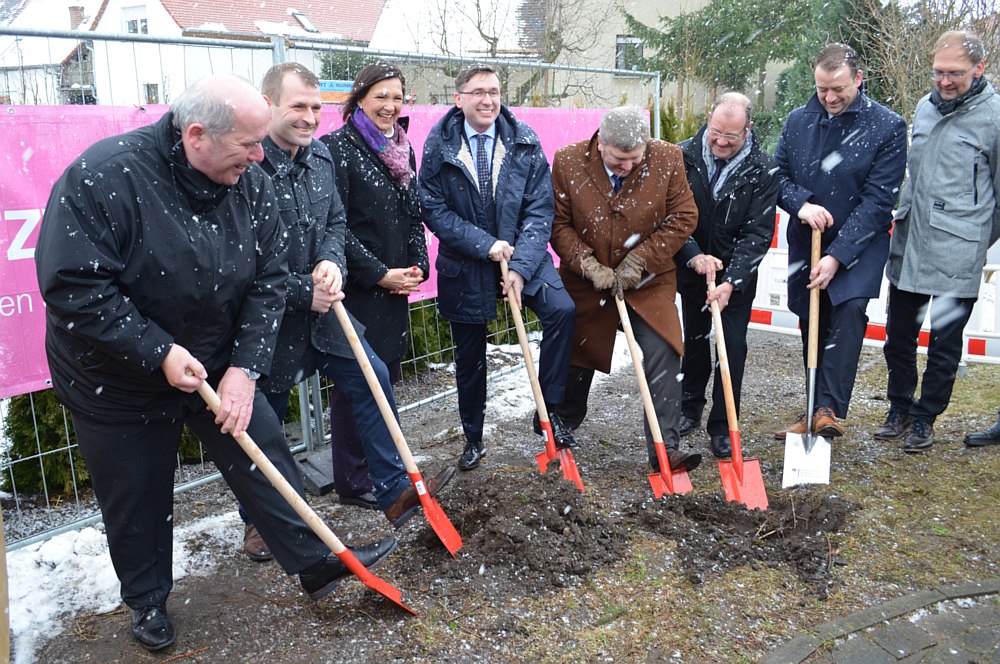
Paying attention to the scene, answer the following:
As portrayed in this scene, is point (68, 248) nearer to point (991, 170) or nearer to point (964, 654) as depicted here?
point (964, 654)

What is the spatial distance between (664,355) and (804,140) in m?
1.57

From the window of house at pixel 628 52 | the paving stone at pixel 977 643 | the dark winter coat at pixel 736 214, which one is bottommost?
the paving stone at pixel 977 643

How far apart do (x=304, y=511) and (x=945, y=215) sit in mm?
3937

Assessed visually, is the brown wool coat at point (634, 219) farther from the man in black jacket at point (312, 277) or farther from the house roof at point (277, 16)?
the house roof at point (277, 16)

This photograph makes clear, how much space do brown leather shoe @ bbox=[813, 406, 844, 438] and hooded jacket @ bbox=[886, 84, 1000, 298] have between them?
93 centimetres

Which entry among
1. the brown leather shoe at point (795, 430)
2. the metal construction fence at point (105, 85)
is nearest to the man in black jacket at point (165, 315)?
the metal construction fence at point (105, 85)

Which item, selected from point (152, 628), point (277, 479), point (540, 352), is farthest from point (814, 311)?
point (152, 628)

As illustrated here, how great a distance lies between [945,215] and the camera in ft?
15.9

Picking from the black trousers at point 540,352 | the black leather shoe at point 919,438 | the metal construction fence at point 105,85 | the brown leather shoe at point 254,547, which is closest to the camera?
the metal construction fence at point 105,85

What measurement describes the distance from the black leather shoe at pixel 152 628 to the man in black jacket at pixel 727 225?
3166 millimetres

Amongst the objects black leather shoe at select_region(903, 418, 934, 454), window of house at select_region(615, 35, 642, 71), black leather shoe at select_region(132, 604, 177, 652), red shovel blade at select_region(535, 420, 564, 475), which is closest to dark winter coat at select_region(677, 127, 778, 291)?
red shovel blade at select_region(535, 420, 564, 475)

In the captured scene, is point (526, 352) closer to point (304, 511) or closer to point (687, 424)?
point (687, 424)

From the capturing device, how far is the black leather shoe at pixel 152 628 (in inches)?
126

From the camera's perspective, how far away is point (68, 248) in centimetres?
260
